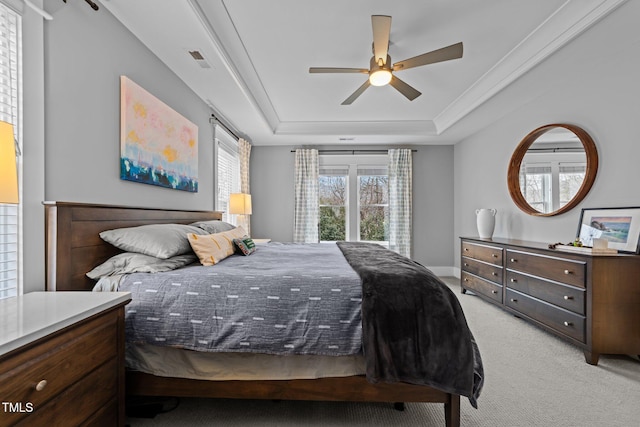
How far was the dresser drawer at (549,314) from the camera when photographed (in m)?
2.43

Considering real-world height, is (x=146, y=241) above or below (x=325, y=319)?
above

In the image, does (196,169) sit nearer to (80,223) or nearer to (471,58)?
(80,223)

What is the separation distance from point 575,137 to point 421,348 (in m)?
2.88

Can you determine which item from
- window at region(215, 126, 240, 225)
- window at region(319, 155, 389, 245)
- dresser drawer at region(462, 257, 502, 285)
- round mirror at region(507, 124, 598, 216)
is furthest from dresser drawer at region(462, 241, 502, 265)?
window at region(215, 126, 240, 225)

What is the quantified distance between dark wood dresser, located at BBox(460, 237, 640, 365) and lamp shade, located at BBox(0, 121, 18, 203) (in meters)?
3.36

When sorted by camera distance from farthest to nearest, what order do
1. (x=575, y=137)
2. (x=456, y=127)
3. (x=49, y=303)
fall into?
(x=456, y=127) < (x=575, y=137) < (x=49, y=303)

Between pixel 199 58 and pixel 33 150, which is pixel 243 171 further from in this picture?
pixel 33 150

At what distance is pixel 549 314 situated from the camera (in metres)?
2.71

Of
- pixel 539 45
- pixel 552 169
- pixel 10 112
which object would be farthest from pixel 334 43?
pixel 552 169

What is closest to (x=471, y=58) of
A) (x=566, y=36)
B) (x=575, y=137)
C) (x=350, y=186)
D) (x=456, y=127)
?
(x=566, y=36)

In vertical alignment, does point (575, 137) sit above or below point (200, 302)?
above

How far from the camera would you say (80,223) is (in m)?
1.74

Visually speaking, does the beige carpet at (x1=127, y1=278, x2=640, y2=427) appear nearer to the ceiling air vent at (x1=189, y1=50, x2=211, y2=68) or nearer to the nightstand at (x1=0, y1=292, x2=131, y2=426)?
the nightstand at (x1=0, y1=292, x2=131, y2=426)

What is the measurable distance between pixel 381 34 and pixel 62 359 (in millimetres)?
2607
